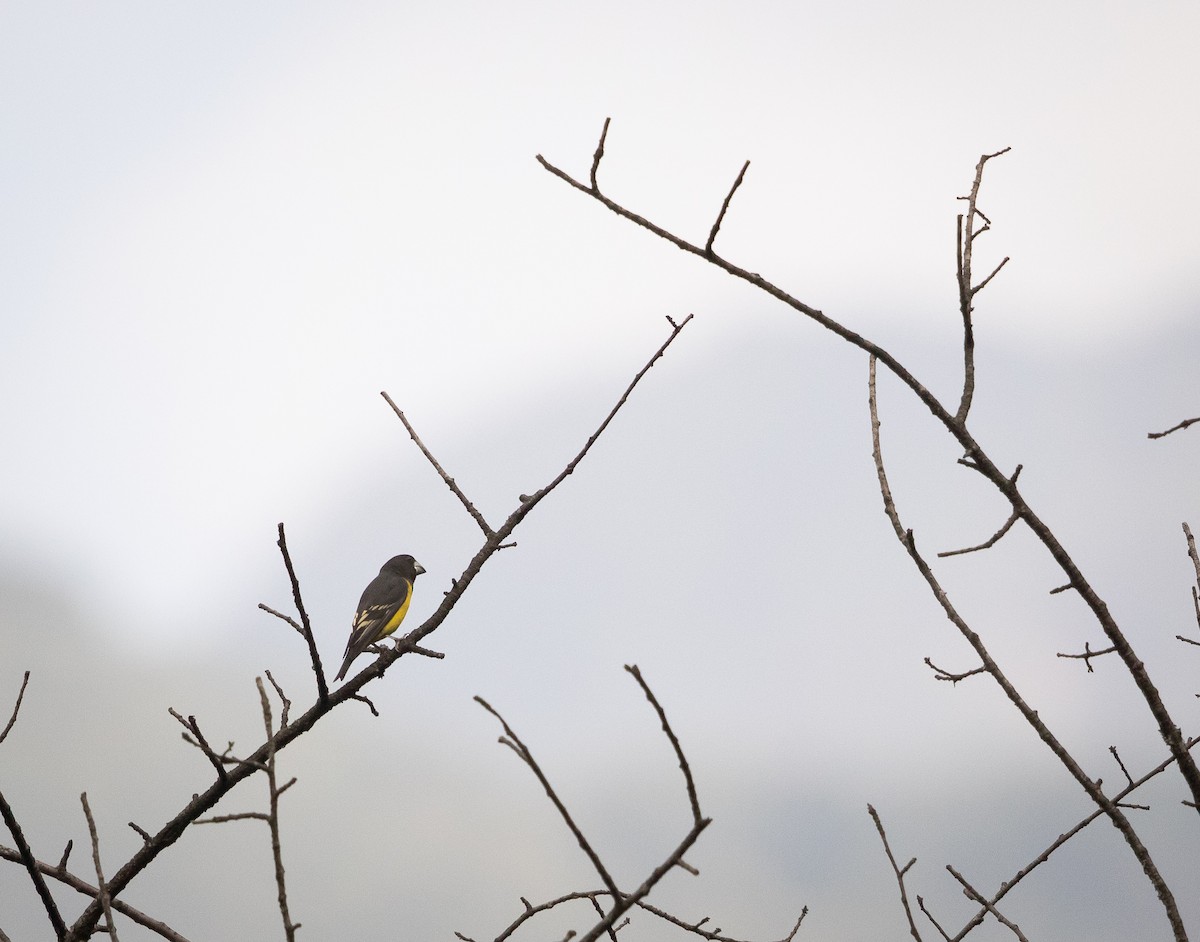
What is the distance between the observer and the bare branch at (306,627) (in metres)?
3.03

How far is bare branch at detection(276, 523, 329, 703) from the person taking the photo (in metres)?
3.03

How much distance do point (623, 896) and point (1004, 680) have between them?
3.92 feet

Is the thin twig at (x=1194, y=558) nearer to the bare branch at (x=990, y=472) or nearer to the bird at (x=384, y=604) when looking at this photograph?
the bare branch at (x=990, y=472)

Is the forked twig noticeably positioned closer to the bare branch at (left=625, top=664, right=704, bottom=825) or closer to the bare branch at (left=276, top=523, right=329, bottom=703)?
the bare branch at (left=276, top=523, right=329, bottom=703)

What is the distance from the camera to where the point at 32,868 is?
3.10 meters

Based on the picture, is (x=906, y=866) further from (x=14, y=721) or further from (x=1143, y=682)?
(x=14, y=721)

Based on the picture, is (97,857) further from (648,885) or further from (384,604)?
(384,604)

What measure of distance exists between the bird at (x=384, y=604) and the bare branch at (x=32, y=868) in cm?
449

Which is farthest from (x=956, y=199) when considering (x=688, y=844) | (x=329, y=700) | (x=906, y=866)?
(x=329, y=700)

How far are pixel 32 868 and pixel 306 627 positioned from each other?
0.98 m

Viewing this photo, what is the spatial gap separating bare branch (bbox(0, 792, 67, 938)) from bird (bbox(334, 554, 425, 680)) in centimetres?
449

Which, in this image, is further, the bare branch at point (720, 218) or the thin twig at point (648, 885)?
the bare branch at point (720, 218)

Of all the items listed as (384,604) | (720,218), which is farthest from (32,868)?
(384,604)

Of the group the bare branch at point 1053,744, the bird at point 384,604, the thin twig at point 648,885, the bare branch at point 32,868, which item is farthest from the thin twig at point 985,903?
the bird at point 384,604
